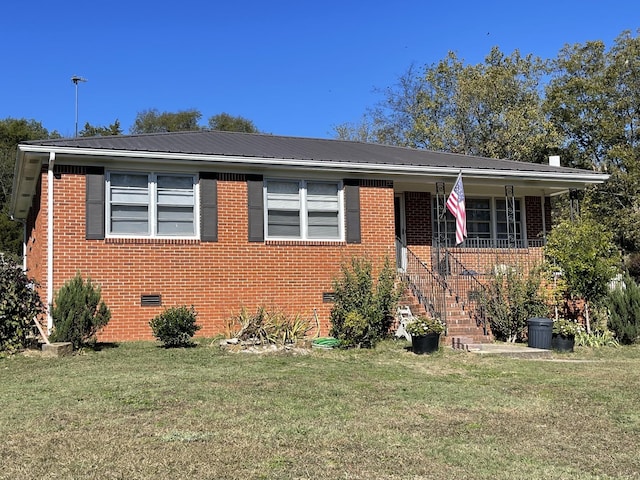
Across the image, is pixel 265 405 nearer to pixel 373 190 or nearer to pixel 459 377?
pixel 459 377

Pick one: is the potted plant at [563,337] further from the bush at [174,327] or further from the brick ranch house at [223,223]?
the bush at [174,327]

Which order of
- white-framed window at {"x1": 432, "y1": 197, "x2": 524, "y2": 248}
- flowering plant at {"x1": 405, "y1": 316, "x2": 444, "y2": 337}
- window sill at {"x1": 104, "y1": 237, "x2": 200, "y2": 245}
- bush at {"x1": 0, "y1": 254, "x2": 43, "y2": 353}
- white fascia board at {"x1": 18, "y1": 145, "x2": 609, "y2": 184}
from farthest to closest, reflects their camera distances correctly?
white-framed window at {"x1": 432, "y1": 197, "x2": 524, "y2": 248} < window sill at {"x1": 104, "y1": 237, "x2": 200, "y2": 245} < white fascia board at {"x1": 18, "y1": 145, "x2": 609, "y2": 184} < flowering plant at {"x1": 405, "y1": 316, "x2": 444, "y2": 337} < bush at {"x1": 0, "y1": 254, "x2": 43, "y2": 353}

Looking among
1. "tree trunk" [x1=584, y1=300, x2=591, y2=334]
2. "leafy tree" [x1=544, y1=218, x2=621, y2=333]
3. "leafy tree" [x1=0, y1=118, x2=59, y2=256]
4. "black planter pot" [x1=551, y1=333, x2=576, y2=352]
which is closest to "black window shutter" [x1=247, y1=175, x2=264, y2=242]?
"black planter pot" [x1=551, y1=333, x2=576, y2=352]

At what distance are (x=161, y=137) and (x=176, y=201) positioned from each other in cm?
243

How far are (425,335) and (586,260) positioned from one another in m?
4.63

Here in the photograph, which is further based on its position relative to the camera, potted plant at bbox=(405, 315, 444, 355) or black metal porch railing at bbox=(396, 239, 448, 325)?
black metal porch railing at bbox=(396, 239, 448, 325)

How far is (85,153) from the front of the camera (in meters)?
11.6

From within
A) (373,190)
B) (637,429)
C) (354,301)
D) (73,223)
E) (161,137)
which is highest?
(161,137)

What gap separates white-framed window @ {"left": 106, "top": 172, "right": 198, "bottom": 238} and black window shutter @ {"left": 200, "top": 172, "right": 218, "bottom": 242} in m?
0.18

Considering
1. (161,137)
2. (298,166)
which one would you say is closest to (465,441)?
(298,166)

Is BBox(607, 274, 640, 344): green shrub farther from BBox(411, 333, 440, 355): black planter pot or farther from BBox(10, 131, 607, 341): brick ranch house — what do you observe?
BBox(411, 333, 440, 355): black planter pot

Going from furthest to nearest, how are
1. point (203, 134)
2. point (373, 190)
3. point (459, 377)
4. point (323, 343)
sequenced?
point (203, 134), point (373, 190), point (323, 343), point (459, 377)

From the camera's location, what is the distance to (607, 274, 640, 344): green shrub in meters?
12.6

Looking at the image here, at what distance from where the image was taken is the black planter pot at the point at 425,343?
411 inches
